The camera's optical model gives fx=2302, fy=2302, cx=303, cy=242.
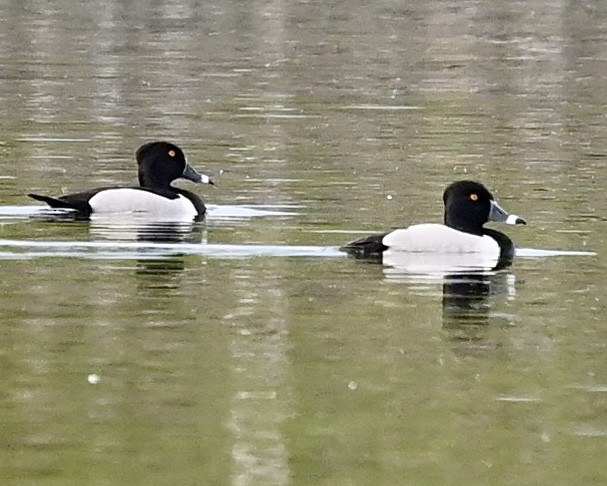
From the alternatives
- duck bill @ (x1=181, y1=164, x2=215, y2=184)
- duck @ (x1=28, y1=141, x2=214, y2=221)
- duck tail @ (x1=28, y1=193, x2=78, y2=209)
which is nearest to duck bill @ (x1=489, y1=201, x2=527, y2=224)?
duck @ (x1=28, y1=141, x2=214, y2=221)

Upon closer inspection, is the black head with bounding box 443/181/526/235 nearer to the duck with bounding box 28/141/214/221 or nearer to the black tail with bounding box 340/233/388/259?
the black tail with bounding box 340/233/388/259

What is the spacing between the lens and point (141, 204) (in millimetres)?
19500

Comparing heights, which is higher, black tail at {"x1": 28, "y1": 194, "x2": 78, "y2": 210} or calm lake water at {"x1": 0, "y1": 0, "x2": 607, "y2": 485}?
black tail at {"x1": 28, "y1": 194, "x2": 78, "y2": 210}

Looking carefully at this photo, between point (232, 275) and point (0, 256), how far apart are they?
5.87 ft

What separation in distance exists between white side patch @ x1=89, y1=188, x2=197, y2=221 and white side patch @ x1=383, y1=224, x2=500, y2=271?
10.5ft

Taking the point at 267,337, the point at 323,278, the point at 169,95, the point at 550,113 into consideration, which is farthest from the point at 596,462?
the point at 169,95

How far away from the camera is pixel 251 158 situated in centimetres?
2403

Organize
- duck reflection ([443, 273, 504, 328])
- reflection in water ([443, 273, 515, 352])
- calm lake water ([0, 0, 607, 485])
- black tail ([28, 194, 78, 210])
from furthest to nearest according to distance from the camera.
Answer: black tail ([28, 194, 78, 210]) → duck reflection ([443, 273, 504, 328]) → reflection in water ([443, 273, 515, 352]) → calm lake water ([0, 0, 607, 485])

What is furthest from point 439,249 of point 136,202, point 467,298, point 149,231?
point 136,202

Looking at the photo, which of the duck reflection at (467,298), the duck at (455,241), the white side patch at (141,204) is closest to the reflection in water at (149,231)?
the white side patch at (141,204)

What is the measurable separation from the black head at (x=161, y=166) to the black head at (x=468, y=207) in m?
4.26

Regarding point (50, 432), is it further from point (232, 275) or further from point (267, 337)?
point (232, 275)

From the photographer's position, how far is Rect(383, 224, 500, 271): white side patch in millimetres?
16094

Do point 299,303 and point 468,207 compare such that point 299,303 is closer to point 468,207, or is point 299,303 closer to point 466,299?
point 466,299
